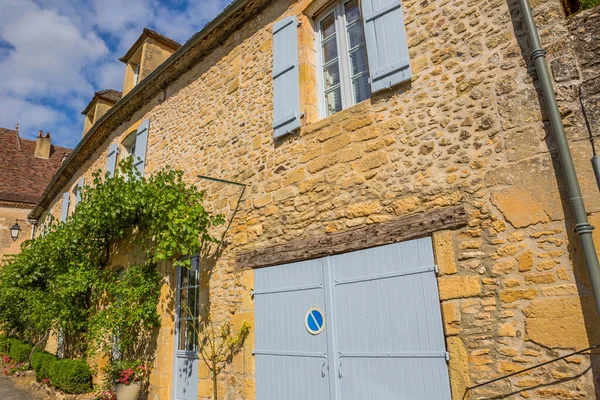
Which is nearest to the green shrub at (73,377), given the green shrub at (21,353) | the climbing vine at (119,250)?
the climbing vine at (119,250)

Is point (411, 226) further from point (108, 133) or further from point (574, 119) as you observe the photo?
point (108, 133)

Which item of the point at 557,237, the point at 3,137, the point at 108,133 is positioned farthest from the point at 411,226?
the point at 3,137

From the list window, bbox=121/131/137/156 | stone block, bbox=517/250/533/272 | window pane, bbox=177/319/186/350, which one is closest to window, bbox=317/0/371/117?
stone block, bbox=517/250/533/272

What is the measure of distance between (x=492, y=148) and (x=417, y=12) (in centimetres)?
162

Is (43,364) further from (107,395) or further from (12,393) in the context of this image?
(107,395)

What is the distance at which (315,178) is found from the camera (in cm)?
439

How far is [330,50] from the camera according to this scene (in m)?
4.86

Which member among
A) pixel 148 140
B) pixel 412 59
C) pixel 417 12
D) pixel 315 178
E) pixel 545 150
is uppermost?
pixel 148 140

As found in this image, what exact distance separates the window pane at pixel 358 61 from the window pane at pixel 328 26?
0.54 meters

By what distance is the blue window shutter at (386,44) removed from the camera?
12.9 ft

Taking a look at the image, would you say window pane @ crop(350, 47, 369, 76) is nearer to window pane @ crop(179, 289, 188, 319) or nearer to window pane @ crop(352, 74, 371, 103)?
window pane @ crop(352, 74, 371, 103)

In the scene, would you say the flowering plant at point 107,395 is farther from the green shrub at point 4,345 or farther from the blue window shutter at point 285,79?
the green shrub at point 4,345

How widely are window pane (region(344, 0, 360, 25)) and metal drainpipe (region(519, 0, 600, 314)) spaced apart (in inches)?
72.4

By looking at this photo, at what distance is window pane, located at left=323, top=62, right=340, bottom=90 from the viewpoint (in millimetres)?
4730
